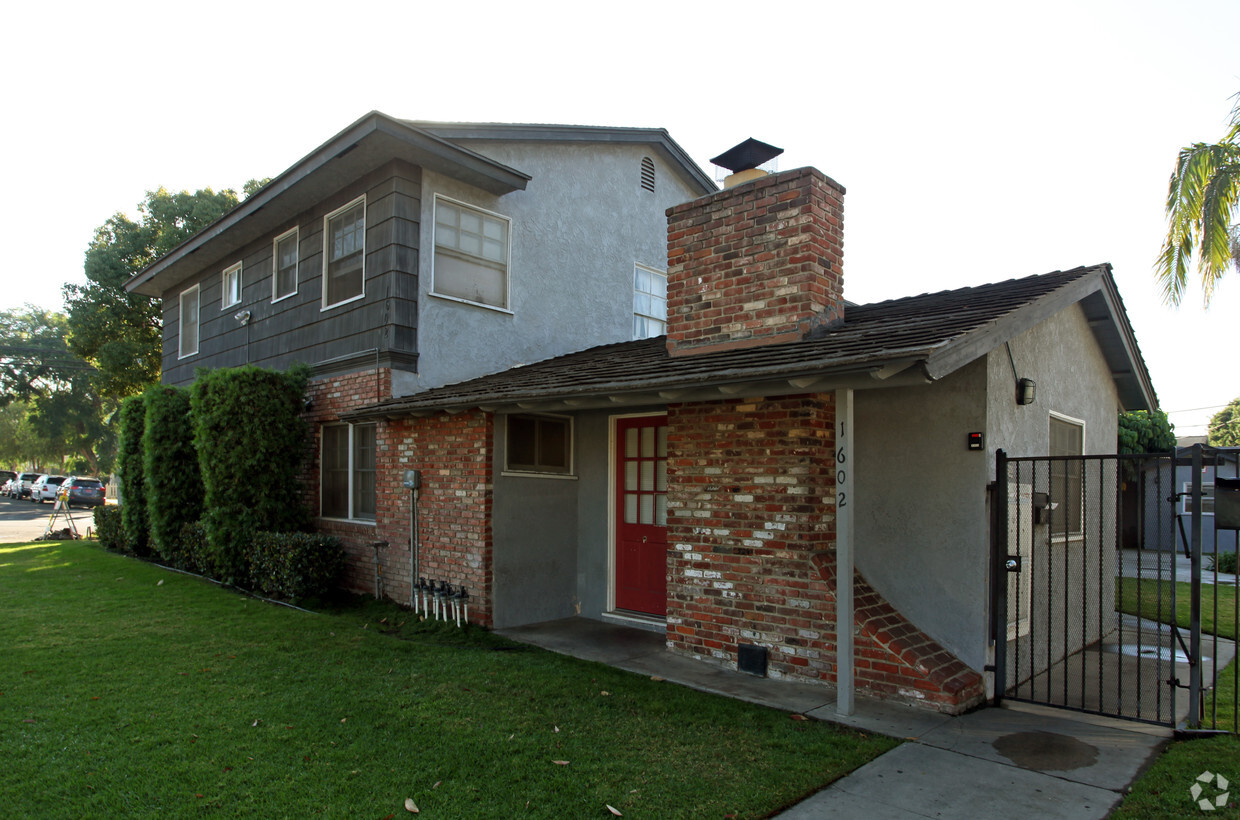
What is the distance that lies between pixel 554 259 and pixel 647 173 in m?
2.99

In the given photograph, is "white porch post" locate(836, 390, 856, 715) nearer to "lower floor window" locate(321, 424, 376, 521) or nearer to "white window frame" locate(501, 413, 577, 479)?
"white window frame" locate(501, 413, 577, 479)

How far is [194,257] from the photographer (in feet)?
45.1

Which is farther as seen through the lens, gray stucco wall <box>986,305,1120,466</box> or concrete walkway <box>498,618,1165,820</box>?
gray stucco wall <box>986,305,1120,466</box>

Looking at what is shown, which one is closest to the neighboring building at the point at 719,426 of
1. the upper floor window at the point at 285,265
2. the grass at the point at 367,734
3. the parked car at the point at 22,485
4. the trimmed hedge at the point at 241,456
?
the upper floor window at the point at 285,265

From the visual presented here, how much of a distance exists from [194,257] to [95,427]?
132ft

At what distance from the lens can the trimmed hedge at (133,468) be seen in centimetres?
1306

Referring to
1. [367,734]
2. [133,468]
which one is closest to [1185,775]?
[367,734]

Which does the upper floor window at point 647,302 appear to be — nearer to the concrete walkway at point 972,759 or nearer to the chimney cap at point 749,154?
the chimney cap at point 749,154

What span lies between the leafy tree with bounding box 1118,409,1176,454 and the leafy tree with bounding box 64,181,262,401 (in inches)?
1046

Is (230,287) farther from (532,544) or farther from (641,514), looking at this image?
(641,514)

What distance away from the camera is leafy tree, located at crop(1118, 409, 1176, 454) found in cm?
1989

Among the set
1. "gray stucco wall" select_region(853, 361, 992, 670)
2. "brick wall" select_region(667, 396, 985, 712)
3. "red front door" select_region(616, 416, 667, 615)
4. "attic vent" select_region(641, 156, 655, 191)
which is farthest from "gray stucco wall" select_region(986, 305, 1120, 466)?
"attic vent" select_region(641, 156, 655, 191)

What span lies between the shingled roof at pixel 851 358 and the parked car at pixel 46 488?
37.9m

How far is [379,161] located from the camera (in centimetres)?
962
